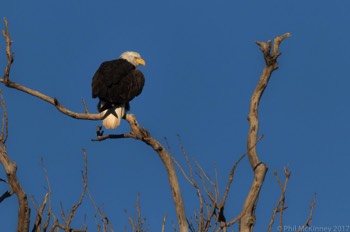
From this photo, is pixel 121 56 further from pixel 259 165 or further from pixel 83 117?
pixel 259 165

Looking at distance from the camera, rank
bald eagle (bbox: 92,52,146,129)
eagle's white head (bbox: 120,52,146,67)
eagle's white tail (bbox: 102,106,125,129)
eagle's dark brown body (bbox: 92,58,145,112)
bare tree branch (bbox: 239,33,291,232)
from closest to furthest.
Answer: bare tree branch (bbox: 239,33,291,232) < eagle's white tail (bbox: 102,106,125,129) < bald eagle (bbox: 92,52,146,129) < eagle's dark brown body (bbox: 92,58,145,112) < eagle's white head (bbox: 120,52,146,67)

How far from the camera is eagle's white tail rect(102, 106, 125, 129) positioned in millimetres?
8828

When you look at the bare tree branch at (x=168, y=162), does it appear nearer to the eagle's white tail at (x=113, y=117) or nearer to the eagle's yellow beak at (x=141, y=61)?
the eagle's white tail at (x=113, y=117)

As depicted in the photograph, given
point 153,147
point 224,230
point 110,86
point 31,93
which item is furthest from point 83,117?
point 224,230

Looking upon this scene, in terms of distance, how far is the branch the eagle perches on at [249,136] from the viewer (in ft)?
20.2

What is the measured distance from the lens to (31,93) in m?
7.23

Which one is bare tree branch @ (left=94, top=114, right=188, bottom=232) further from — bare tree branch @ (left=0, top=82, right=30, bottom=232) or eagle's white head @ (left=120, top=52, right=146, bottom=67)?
eagle's white head @ (left=120, top=52, right=146, bottom=67)

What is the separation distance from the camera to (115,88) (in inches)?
364

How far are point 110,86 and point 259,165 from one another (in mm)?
3353

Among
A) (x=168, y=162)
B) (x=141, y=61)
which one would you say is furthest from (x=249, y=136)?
(x=141, y=61)

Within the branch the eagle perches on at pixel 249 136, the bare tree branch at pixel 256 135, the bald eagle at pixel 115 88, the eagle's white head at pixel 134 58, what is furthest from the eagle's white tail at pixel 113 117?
the bare tree branch at pixel 256 135

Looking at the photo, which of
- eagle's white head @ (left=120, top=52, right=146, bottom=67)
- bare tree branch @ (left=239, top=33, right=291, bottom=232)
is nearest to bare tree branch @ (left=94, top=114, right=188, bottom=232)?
bare tree branch @ (left=239, top=33, right=291, bottom=232)

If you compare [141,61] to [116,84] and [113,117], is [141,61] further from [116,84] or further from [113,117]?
[113,117]

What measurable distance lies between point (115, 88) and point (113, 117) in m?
0.50
